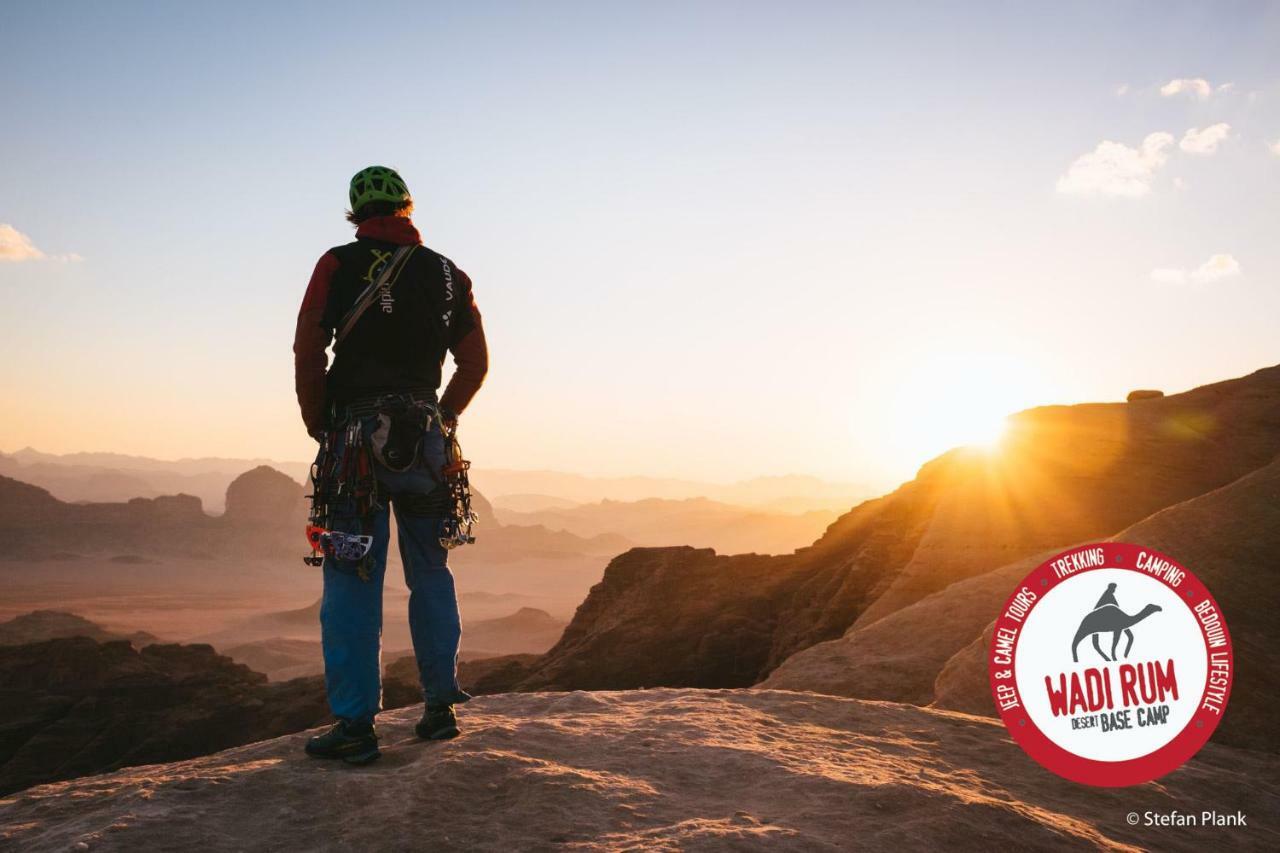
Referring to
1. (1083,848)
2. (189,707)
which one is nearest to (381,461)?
(1083,848)

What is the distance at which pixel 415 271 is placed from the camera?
12.0 feet

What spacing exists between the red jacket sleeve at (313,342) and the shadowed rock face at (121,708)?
18.1 m

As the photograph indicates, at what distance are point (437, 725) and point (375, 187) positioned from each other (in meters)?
2.65

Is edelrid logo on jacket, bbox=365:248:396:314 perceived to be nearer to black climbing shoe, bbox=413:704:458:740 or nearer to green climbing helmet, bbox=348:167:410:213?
green climbing helmet, bbox=348:167:410:213

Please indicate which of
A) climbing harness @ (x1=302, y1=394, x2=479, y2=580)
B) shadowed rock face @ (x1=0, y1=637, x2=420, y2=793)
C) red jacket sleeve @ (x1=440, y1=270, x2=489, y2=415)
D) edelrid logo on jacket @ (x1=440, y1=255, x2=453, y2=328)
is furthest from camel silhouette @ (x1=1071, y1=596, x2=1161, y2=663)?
shadowed rock face @ (x1=0, y1=637, x2=420, y2=793)

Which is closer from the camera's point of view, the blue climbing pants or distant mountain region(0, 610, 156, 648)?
the blue climbing pants

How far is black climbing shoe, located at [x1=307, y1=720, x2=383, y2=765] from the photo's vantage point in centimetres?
315

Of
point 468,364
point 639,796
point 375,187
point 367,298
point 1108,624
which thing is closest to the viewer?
point 639,796

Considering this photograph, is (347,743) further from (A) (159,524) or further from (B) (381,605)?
(A) (159,524)

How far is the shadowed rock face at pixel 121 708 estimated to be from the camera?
1912 cm

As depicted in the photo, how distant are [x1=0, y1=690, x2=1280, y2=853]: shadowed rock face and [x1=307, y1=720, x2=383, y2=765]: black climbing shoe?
9 cm

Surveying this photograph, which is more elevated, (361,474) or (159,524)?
(361,474)

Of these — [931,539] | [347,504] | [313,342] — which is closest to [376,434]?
[347,504]

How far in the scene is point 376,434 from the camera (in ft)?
11.2
